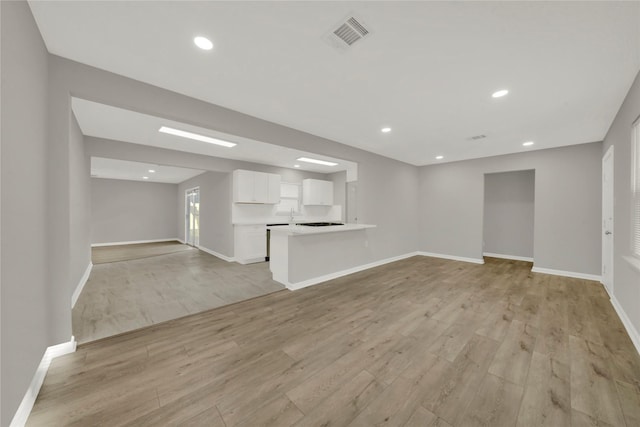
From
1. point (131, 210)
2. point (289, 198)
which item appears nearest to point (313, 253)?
point (289, 198)

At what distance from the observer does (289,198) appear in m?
7.32

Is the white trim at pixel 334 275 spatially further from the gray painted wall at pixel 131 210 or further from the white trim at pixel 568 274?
the gray painted wall at pixel 131 210

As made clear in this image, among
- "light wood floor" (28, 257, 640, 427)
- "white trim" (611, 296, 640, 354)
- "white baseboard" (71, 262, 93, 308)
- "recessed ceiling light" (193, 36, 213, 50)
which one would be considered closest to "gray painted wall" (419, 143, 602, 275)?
"white trim" (611, 296, 640, 354)

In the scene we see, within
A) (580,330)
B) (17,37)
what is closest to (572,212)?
(580,330)

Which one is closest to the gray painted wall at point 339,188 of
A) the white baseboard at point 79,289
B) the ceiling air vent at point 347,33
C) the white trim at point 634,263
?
the ceiling air vent at point 347,33

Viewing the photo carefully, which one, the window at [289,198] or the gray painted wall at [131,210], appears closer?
the window at [289,198]

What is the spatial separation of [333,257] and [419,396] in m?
2.95

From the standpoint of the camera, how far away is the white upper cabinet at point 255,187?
5750mm

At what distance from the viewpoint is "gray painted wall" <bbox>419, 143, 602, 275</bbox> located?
177 inches

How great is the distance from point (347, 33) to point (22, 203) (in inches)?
101

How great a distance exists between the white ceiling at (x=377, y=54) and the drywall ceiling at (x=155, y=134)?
94 cm

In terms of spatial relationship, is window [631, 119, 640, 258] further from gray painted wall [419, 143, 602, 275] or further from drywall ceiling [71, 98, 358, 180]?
drywall ceiling [71, 98, 358, 180]

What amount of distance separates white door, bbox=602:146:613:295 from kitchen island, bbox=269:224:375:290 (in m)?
3.96

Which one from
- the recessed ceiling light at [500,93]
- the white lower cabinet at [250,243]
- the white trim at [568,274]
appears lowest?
the white trim at [568,274]
